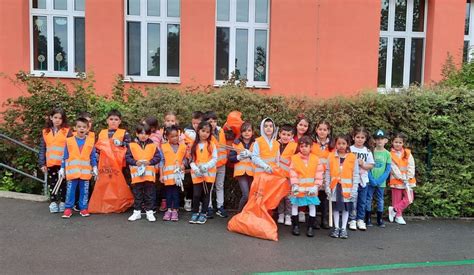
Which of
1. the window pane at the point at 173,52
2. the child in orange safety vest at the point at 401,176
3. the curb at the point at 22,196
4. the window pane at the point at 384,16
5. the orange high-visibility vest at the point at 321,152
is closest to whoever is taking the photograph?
the orange high-visibility vest at the point at 321,152

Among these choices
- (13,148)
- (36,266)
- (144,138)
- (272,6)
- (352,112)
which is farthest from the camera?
(272,6)

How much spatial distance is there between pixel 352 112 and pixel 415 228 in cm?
216

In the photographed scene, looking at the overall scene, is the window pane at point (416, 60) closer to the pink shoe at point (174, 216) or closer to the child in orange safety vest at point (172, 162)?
the child in orange safety vest at point (172, 162)

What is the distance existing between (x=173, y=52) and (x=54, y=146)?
5.36 m

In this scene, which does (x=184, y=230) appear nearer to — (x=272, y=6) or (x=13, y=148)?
(x=13, y=148)

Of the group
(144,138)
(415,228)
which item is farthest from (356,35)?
(144,138)

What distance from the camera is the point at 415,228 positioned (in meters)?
6.32

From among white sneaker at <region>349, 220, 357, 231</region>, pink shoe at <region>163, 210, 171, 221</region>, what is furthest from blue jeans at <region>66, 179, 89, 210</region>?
white sneaker at <region>349, 220, 357, 231</region>

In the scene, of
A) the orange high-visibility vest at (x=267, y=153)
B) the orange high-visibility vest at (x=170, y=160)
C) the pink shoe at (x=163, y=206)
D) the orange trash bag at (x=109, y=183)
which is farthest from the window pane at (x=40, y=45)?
the orange high-visibility vest at (x=267, y=153)

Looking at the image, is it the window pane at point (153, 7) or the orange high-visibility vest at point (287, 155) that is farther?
the window pane at point (153, 7)

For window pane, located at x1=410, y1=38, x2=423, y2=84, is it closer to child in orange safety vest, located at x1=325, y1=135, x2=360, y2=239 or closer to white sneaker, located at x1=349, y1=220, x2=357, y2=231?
white sneaker, located at x1=349, y1=220, x2=357, y2=231

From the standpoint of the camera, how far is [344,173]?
18.4 ft

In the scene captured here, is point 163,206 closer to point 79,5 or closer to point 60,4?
point 79,5

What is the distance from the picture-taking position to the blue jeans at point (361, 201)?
6.09 meters
